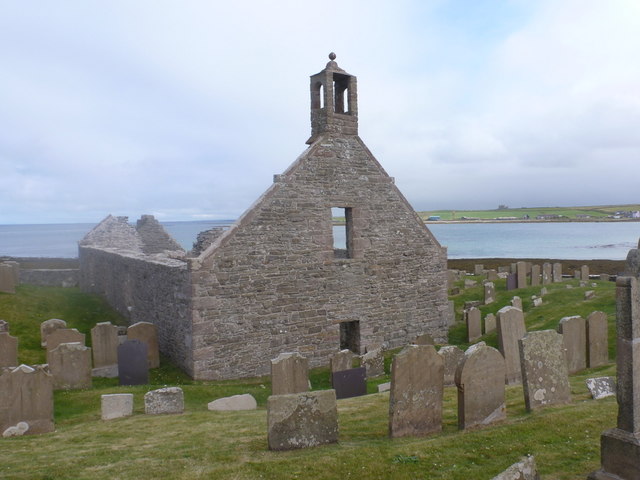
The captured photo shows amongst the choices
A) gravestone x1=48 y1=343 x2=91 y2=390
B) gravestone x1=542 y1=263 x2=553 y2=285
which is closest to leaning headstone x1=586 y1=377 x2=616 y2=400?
gravestone x1=48 y1=343 x2=91 y2=390

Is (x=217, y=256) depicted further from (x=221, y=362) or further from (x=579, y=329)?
(x=579, y=329)

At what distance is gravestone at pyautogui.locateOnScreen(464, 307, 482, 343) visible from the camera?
15.8 metres

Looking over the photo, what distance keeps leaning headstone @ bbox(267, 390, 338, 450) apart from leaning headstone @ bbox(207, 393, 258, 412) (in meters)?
3.59

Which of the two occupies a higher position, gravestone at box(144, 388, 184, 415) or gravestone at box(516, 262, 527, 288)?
gravestone at box(516, 262, 527, 288)

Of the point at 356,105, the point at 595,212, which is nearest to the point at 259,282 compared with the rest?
the point at 356,105

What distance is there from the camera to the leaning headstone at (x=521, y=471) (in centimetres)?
416

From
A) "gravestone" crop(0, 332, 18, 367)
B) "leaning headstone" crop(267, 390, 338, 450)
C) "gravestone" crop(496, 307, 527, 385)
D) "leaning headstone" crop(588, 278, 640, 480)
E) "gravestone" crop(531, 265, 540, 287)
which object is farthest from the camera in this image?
"gravestone" crop(531, 265, 540, 287)

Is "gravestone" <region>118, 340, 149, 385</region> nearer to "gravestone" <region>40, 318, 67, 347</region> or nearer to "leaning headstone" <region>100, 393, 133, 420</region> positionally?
"leaning headstone" <region>100, 393, 133, 420</region>

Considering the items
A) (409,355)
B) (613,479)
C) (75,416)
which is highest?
(409,355)

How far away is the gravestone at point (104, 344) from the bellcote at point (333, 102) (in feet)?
24.0

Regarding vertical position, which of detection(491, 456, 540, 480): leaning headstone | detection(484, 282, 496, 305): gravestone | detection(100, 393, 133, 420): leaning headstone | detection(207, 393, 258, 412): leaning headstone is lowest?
detection(207, 393, 258, 412): leaning headstone

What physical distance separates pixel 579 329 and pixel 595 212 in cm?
17704

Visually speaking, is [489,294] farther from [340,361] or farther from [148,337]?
[148,337]

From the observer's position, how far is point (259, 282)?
12500 millimetres
